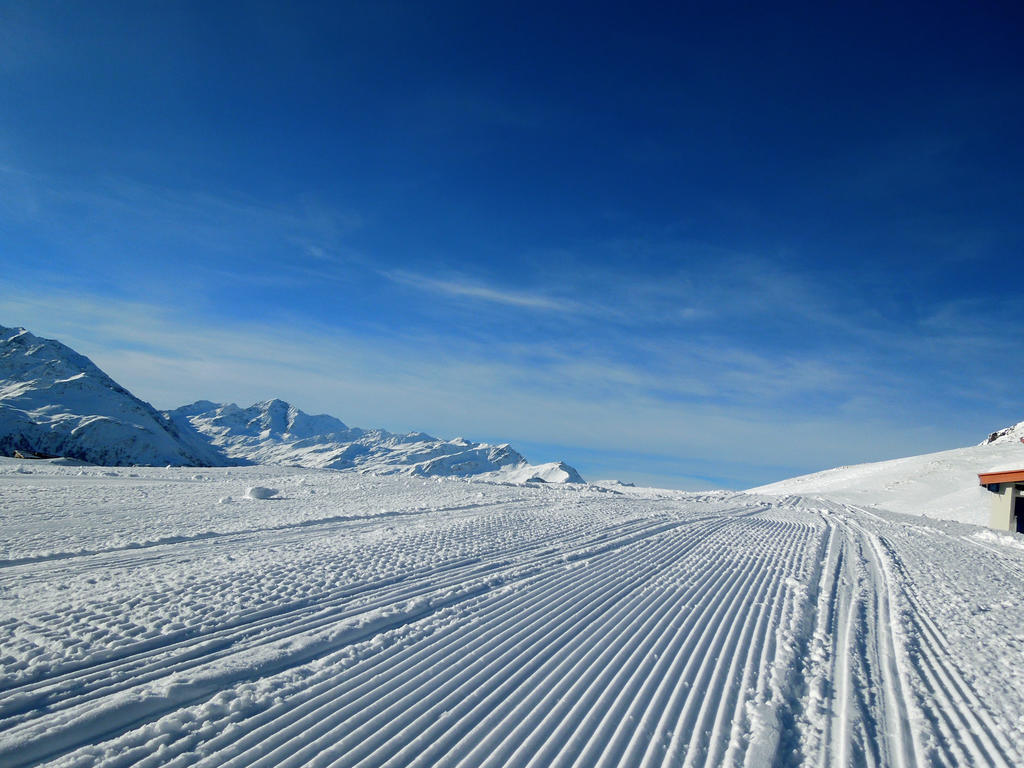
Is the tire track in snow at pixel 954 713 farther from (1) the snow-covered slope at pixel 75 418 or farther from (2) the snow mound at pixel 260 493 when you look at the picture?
(1) the snow-covered slope at pixel 75 418

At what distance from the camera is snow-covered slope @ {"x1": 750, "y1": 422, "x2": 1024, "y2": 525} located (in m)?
36.6

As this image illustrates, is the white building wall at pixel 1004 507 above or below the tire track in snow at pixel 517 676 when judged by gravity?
above

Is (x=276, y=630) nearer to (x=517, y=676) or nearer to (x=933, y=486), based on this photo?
(x=517, y=676)

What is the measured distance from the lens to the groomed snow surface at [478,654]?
421cm

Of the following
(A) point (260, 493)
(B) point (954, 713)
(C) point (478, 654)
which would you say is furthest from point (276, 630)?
(A) point (260, 493)

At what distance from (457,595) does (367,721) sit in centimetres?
371

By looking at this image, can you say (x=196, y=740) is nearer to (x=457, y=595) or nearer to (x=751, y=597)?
(x=457, y=595)

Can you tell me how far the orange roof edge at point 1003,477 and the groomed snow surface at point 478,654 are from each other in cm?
1623

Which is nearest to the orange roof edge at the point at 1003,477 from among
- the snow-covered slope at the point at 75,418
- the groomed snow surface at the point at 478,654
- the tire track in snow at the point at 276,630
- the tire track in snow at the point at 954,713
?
the groomed snow surface at the point at 478,654

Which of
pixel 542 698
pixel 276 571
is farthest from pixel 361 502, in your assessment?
pixel 542 698

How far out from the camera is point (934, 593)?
407 inches

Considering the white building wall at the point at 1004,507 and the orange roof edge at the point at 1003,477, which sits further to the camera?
the white building wall at the point at 1004,507

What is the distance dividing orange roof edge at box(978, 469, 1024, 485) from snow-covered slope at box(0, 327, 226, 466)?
133108 millimetres

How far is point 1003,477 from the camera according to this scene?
82.3 feet
